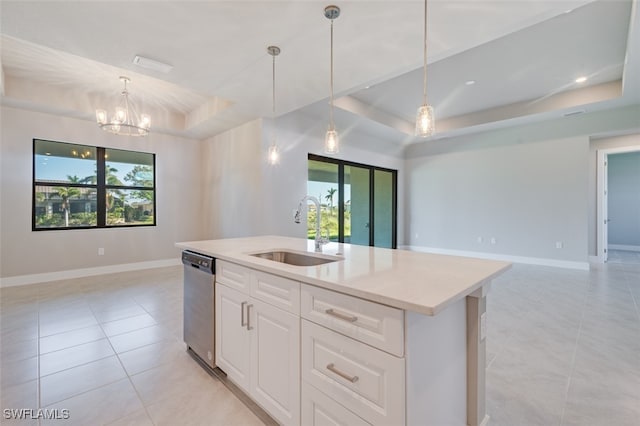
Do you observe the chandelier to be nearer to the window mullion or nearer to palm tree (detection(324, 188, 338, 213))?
the window mullion

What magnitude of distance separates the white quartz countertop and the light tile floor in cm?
92

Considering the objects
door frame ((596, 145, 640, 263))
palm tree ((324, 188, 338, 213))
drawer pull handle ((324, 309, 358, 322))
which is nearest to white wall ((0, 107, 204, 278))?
palm tree ((324, 188, 338, 213))

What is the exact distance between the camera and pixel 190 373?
2086 mm

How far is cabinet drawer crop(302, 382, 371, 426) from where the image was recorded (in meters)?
1.15

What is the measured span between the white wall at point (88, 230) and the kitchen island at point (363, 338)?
457 centimetres

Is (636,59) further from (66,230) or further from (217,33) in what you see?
(66,230)

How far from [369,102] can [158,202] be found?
15.1 ft

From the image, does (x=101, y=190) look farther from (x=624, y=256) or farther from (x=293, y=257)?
(x=624, y=256)

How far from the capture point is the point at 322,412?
126 centimetres

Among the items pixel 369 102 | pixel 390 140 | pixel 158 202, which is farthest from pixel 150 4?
pixel 390 140

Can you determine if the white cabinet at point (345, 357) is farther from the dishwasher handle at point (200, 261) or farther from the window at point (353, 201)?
the window at point (353, 201)

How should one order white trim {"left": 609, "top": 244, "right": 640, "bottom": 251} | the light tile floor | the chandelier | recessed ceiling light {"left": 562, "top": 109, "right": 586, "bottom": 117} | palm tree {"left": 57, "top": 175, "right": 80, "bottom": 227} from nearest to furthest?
the light tile floor → the chandelier → palm tree {"left": 57, "top": 175, "right": 80, "bottom": 227} → recessed ceiling light {"left": 562, "top": 109, "right": 586, "bottom": 117} → white trim {"left": 609, "top": 244, "right": 640, "bottom": 251}

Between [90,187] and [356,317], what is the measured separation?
5703mm

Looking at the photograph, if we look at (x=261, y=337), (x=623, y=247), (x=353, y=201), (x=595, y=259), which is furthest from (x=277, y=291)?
(x=623, y=247)
